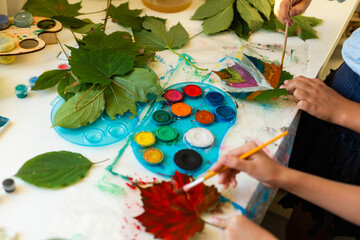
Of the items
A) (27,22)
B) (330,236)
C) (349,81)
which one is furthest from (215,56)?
(330,236)

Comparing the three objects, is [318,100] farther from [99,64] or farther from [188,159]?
[99,64]

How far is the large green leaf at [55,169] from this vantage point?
69 cm

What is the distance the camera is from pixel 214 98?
91 centimetres

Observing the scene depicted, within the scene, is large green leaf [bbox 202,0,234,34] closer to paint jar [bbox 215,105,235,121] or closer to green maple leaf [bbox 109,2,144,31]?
green maple leaf [bbox 109,2,144,31]

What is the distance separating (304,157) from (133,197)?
596 millimetres

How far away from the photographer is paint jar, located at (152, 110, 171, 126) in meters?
0.83

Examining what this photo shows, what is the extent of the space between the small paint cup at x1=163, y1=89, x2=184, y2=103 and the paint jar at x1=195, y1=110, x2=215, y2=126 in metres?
0.07

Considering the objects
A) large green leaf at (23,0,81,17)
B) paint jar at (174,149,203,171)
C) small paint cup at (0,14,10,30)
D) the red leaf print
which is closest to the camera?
the red leaf print

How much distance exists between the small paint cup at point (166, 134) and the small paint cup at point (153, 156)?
0.04m

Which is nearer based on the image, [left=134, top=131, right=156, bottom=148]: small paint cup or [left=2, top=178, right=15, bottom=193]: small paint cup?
[left=2, top=178, right=15, bottom=193]: small paint cup

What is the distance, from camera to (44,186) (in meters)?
0.68

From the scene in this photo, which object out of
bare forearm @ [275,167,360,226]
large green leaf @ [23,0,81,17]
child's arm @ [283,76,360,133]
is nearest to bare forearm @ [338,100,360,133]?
child's arm @ [283,76,360,133]

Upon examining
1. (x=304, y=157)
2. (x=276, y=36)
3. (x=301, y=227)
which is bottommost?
(x=301, y=227)

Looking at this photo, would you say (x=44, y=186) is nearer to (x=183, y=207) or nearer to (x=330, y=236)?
(x=183, y=207)
